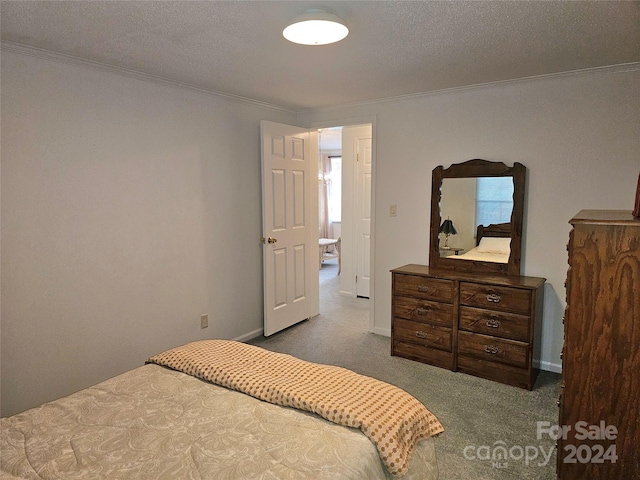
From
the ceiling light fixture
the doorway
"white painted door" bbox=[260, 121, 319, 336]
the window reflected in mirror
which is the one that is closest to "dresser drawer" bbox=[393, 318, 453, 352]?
the window reflected in mirror

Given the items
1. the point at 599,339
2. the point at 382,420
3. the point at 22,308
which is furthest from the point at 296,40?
the point at 22,308

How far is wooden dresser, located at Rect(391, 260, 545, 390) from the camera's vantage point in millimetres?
2988

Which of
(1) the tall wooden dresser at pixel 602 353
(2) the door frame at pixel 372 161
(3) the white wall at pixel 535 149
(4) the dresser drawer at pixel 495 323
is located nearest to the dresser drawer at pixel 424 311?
(4) the dresser drawer at pixel 495 323

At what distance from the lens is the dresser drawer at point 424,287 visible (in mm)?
3301

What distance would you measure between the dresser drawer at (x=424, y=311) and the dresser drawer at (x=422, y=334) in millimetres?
45

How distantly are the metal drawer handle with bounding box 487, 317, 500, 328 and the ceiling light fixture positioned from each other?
2.23 metres

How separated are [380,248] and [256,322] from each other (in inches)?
56.4

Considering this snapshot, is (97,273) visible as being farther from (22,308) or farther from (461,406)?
(461,406)

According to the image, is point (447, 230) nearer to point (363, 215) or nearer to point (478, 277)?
point (478, 277)

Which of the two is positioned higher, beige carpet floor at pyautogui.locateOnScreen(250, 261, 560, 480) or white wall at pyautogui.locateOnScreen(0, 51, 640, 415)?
white wall at pyautogui.locateOnScreen(0, 51, 640, 415)

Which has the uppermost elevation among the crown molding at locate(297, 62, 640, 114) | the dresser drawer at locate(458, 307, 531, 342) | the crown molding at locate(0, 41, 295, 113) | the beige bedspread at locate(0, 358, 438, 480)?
the crown molding at locate(297, 62, 640, 114)

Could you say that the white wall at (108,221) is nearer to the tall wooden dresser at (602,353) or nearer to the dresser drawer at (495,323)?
the dresser drawer at (495,323)

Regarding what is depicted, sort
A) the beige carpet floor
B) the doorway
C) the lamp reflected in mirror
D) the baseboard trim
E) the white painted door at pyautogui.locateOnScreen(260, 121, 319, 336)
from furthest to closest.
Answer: the doorway, the white painted door at pyautogui.locateOnScreen(260, 121, 319, 336), the lamp reflected in mirror, the baseboard trim, the beige carpet floor

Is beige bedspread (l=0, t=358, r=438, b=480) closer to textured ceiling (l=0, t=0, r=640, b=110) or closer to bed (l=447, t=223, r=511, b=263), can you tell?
textured ceiling (l=0, t=0, r=640, b=110)
